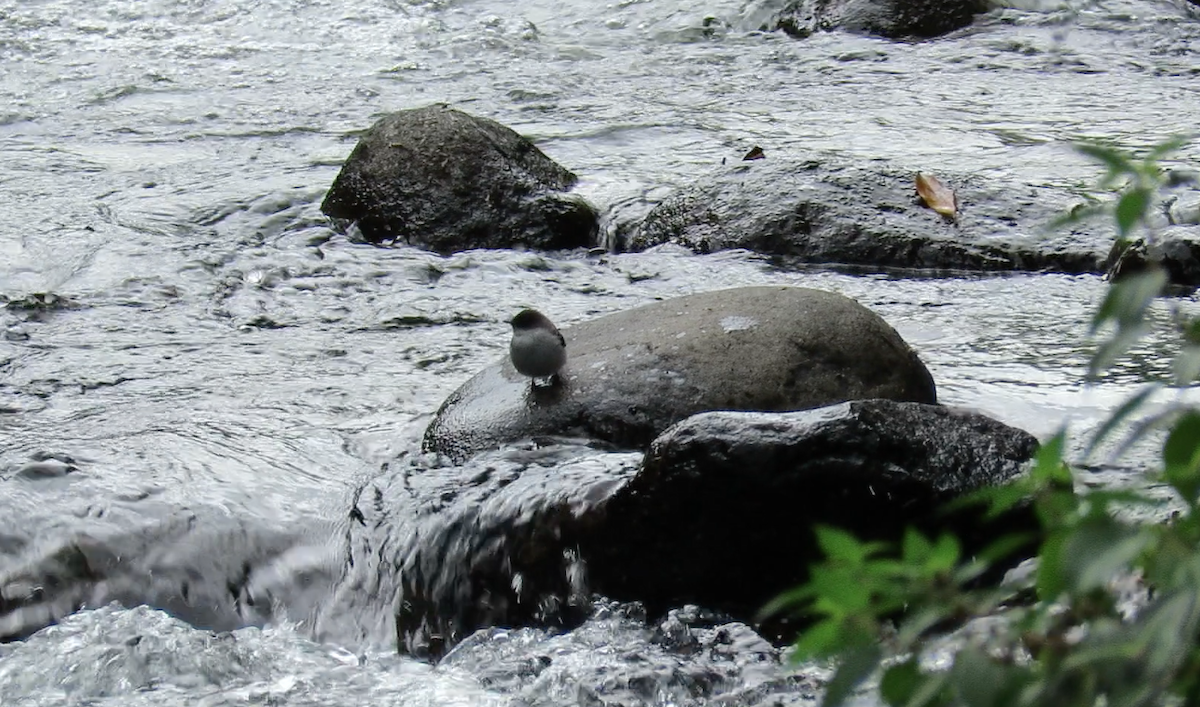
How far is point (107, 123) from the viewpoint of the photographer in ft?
31.1

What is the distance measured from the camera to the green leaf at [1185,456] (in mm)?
1108

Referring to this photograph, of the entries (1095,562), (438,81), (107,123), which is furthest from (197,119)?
(1095,562)

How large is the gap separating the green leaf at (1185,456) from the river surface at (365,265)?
2166 millimetres

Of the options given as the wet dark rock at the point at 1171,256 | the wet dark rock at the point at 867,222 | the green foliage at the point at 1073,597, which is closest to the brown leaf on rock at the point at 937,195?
the wet dark rock at the point at 867,222

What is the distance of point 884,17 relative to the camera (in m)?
11.1

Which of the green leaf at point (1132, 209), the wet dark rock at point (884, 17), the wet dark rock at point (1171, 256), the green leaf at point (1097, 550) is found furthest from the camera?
the wet dark rock at point (884, 17)

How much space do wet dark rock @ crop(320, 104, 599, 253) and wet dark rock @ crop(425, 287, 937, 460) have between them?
2.42 meters

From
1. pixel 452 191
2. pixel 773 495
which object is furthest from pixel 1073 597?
pixel 452 191

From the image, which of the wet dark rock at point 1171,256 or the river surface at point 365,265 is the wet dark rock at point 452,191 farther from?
the wet dark rock at point 1171,256

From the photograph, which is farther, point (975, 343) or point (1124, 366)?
point (975, 343)

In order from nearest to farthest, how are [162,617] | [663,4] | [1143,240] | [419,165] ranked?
[162,617]
[1143,240]
[419,165]
[663,4]

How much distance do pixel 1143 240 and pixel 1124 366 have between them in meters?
1.29

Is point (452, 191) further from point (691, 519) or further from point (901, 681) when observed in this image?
point (901, 681)

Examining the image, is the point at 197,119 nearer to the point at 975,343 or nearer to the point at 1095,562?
the point at 975,343
